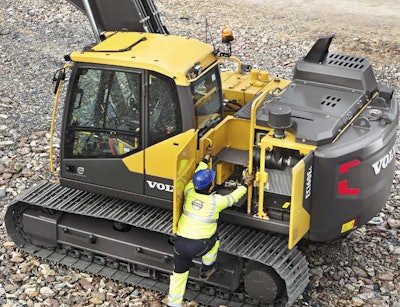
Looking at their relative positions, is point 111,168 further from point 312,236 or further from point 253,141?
point 312,236

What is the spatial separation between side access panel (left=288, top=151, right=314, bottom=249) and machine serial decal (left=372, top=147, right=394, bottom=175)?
2.27 ft

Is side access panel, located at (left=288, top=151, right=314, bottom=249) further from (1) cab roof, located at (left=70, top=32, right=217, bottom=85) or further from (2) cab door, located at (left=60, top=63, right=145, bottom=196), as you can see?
(2) cab door, located at (left=60, top=63, right=145, bottom=196)

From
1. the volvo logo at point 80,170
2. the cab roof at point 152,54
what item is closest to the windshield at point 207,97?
the cab roof at point 152,54

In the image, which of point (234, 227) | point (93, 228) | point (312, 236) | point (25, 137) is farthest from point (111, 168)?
point (25, 137)

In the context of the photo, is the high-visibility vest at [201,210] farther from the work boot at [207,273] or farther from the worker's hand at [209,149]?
the work boot at [207,273]

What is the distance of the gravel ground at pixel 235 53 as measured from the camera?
803 cm

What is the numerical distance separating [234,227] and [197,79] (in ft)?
5.25

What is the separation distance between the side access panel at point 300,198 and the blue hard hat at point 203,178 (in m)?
0.81

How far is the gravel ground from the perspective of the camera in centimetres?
803

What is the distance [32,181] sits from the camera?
10.1 m

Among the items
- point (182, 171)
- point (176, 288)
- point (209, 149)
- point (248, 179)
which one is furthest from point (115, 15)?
point (176, 288)

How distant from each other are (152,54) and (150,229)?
178cm

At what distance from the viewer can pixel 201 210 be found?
723 cm

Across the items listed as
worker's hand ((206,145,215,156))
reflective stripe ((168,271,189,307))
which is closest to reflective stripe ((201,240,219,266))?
reflective stripe ((168,271,189,307))
